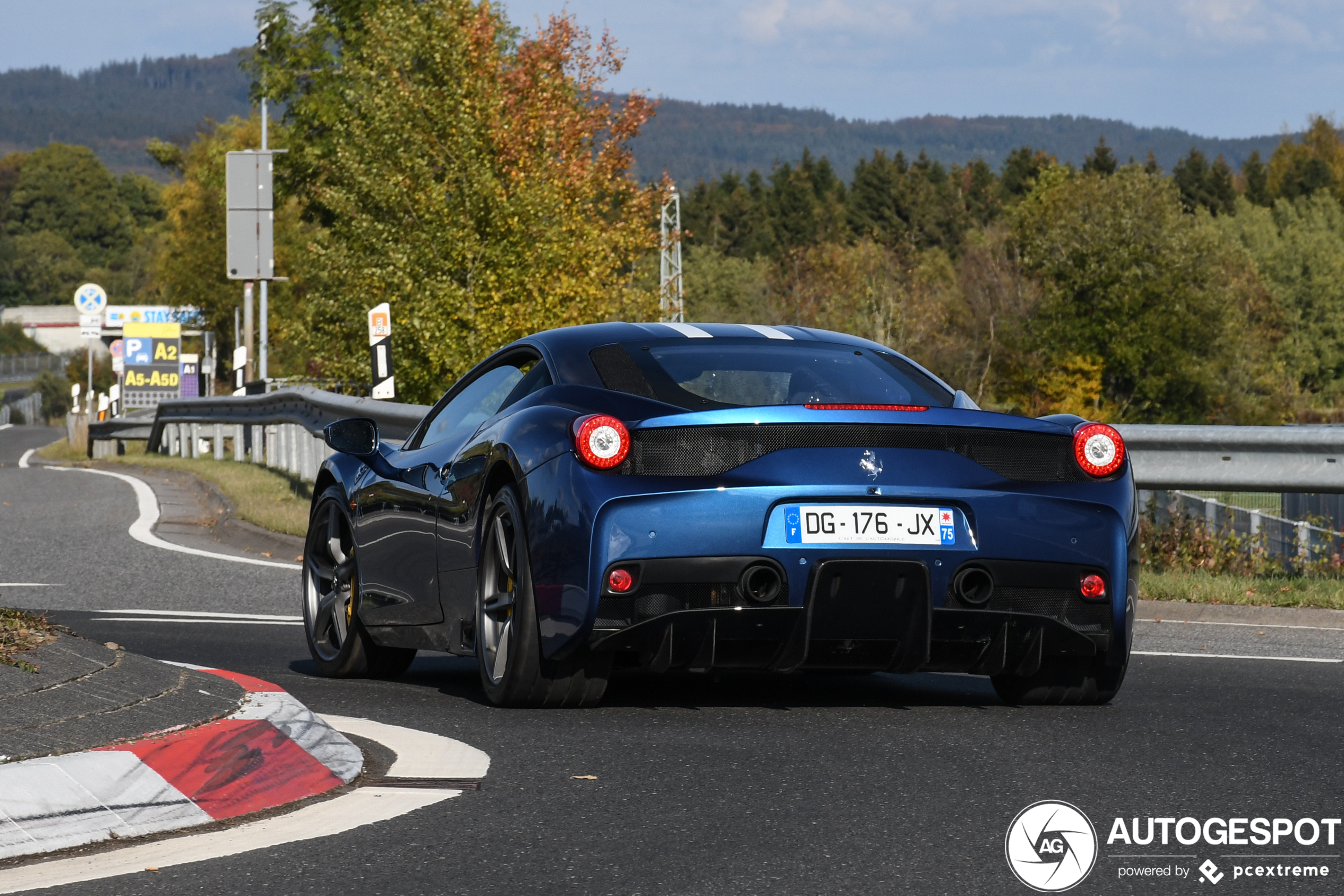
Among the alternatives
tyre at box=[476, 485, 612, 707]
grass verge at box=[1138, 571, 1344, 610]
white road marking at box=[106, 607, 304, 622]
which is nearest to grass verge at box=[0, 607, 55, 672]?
tyre at box=[476, 485, 612, 707]

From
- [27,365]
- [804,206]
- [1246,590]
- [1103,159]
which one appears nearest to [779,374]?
[1246,590]

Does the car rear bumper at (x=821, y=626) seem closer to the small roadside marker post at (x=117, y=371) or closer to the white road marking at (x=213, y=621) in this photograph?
the white road marking at (x=213, y=621)

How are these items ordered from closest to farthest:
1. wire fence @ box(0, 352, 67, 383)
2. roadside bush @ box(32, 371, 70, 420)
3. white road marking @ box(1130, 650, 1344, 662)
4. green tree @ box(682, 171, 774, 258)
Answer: white road marking @ box(1130, 650, 1344, 662), green tree @ box(682, 171, 774, 258), roadside bush @ box(32, 371, 70, 420), wire fence @ box(0, 352, 67, 383)

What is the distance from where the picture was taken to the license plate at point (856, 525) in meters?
5.33

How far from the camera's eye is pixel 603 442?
5.39 m

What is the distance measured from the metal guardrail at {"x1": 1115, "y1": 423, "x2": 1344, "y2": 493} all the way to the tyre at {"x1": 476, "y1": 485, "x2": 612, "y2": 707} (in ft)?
15.1

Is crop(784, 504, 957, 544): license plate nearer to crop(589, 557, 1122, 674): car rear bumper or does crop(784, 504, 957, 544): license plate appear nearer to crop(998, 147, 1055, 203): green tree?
crop(589, 557, 1122, 674): car rear bumper

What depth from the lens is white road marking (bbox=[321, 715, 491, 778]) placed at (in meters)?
4.73

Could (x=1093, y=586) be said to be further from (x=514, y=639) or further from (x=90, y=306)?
(x=90, y=306)

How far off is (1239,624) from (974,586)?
4.19 m

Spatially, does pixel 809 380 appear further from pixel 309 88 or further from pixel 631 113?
pixel 309 88

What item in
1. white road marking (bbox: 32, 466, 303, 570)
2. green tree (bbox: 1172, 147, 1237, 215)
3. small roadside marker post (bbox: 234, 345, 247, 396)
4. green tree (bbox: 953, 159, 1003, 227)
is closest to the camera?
white road marking (bbox: 32, 466, 303, 570)

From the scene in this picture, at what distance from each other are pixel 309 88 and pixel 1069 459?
45881 millimetres

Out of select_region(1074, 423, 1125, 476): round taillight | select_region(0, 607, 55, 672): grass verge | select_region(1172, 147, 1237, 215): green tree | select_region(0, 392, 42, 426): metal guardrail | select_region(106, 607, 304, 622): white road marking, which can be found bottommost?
select_region(0, 392, 42, 426): metal guardrail
